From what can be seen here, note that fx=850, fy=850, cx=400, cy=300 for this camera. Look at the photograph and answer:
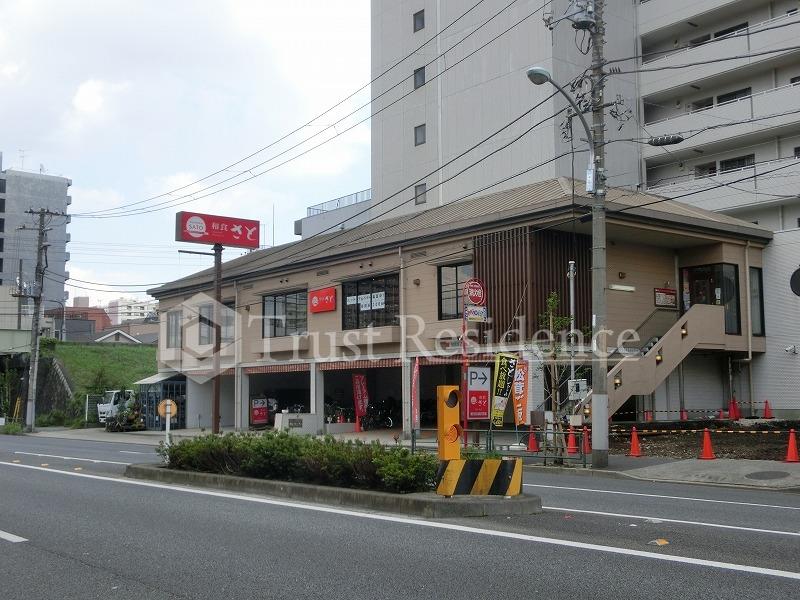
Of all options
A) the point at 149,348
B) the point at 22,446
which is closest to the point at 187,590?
the point at 22,446

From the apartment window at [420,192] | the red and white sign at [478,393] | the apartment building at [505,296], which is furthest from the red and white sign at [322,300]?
the apartment window at [420,192]

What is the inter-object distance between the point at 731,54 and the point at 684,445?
2958cm

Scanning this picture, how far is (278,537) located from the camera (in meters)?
9.59

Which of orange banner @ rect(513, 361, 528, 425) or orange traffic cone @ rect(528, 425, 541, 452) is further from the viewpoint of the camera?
orange banner @ rect(513, 361, 528, 425)

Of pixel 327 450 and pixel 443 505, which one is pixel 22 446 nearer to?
pixel 327 450

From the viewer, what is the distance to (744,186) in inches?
1731

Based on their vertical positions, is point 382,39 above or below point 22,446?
above

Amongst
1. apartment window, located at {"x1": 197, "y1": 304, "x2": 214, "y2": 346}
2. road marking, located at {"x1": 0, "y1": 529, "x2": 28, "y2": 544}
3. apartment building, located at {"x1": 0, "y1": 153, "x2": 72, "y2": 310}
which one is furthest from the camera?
apartment building, located at {"x1": 0, "y1": 153, "x2": 72, "y2": 310}

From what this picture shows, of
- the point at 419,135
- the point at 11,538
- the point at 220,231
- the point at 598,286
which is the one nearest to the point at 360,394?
the point at 220,231

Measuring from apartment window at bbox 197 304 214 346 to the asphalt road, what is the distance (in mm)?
29630

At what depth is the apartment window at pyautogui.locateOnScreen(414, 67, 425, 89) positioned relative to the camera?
51.8 m

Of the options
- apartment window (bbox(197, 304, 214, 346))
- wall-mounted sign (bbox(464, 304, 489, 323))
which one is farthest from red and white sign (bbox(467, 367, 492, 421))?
apartment window (bbox(197, 304, 214, 346))

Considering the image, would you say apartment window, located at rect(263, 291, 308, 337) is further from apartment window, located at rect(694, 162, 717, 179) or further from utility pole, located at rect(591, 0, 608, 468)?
apartment window, located at rect(694, 162, 717, 179)

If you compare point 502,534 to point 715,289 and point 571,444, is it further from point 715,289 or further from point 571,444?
point 715,289
